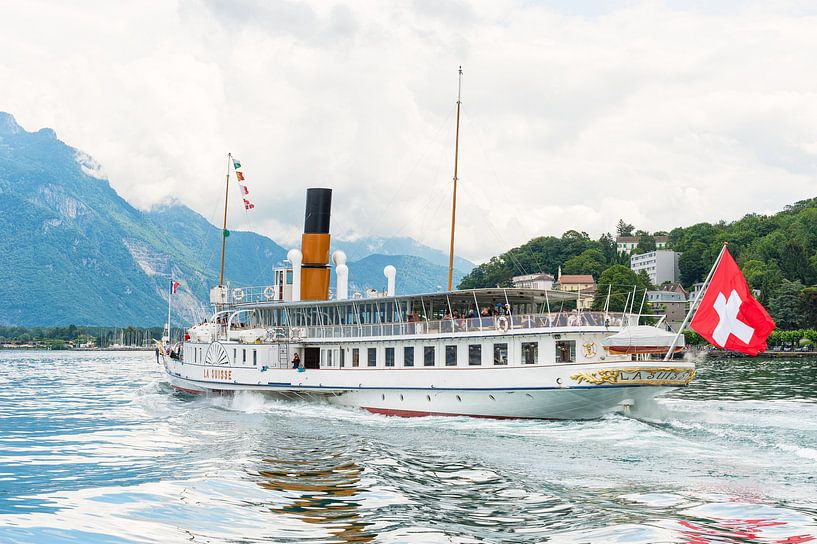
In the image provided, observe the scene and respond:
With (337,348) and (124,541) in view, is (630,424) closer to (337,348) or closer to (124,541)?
(337,348)

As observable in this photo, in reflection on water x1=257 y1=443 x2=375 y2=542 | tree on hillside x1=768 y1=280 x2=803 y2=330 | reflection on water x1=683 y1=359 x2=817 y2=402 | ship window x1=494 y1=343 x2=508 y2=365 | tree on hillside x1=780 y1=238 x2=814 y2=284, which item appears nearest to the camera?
reflection on water x1=257 y1=443 x2=375 y2=542

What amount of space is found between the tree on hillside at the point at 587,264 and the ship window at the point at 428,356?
143m

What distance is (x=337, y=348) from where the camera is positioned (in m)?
36.4

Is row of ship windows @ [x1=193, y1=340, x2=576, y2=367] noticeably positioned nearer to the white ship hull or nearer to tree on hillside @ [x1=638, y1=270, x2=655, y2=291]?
the white ship hull

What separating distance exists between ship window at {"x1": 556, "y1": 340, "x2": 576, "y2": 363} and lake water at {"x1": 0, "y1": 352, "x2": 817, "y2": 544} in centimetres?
233

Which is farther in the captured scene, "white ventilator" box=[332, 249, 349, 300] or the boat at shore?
"white ventilator" box=[332, 249, 349, 300]

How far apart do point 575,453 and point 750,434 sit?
6.79 m

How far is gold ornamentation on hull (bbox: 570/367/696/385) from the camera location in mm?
27469

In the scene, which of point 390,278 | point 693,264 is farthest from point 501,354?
point 693,264

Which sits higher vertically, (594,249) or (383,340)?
(594,249)

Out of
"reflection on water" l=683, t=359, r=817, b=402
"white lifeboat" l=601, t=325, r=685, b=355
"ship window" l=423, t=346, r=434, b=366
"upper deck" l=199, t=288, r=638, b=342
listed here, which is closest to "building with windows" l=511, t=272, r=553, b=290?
"upper deck" l=199, t=288, r=638, b=342

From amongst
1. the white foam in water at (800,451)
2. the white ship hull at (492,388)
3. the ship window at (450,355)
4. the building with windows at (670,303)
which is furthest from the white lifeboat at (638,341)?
the building with windows at (670,303)

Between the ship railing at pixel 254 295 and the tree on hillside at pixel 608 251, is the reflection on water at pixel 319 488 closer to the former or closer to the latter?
the ship railing at pixel 254 295

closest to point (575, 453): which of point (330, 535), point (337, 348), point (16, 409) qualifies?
point (330, 535)
